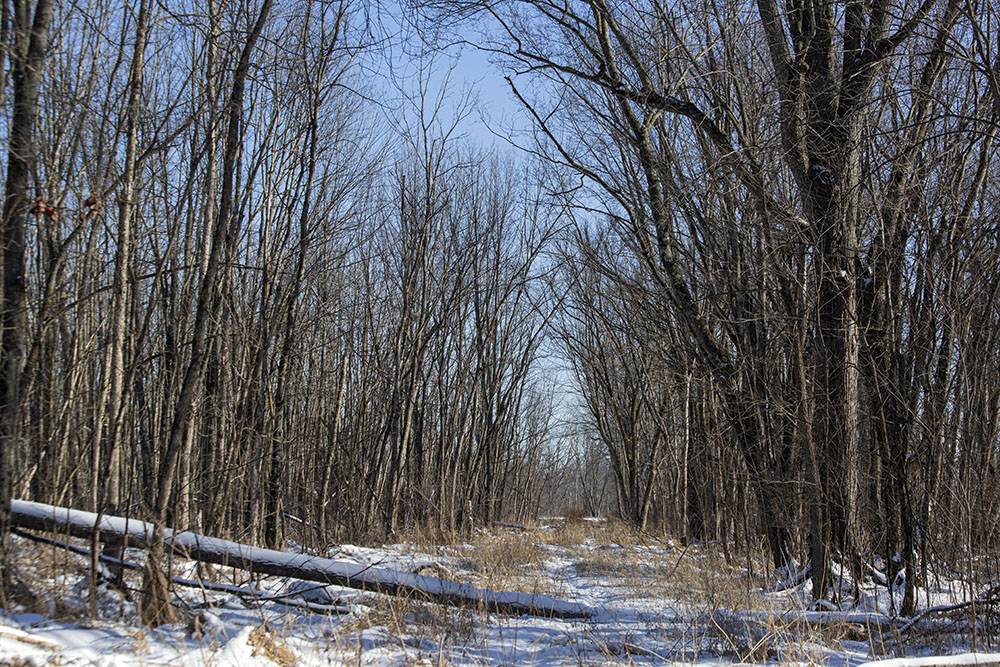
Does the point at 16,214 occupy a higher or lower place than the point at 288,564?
higher

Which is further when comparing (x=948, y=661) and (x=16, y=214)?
(x=16, y=214)

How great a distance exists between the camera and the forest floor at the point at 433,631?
3.23m

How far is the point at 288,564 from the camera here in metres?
4.20

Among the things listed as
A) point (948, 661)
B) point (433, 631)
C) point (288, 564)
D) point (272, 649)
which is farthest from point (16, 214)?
point (948, 661)

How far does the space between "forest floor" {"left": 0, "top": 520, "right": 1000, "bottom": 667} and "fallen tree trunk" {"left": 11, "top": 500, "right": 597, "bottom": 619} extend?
90 mm

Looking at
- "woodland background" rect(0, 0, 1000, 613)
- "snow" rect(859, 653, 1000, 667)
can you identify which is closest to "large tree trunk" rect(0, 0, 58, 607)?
"woodland background" rect(0, 0, 1000, 613)

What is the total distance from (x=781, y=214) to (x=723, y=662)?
315 cm

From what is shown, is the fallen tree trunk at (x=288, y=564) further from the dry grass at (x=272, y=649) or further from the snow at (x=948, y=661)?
the snow at (x=948, y=661)

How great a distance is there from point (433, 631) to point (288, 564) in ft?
3.38

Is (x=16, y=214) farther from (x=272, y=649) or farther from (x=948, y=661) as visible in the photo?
(x=948, y=661)

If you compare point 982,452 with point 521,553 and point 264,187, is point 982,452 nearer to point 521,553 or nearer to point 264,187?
point 521,553

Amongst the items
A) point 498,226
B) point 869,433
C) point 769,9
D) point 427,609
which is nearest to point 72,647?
point 427,609

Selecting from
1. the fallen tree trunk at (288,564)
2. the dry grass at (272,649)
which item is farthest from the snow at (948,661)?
the dry grass at (272,649)

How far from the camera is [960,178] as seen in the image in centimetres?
440
